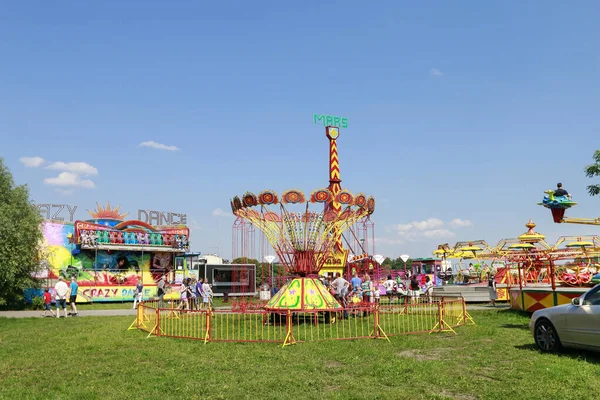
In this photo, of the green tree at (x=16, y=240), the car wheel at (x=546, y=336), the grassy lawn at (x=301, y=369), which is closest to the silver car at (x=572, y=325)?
the car wheel at (x=546, y=336)

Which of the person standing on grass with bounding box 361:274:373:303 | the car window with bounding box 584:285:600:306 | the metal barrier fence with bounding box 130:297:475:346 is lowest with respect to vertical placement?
the metal barrier fence with bounding box 130:297:475:346

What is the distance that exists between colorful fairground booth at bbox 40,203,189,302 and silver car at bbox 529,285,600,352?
26.6 m

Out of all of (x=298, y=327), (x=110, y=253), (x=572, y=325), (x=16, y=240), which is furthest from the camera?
(x=110, y=253)

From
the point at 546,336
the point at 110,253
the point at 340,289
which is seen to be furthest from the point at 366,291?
the point at 110,253

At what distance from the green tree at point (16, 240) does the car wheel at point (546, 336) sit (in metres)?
23.9

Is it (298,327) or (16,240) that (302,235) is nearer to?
(298,327)

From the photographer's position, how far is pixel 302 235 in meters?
17.8

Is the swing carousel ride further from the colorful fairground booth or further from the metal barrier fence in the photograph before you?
the colorful fairground booth

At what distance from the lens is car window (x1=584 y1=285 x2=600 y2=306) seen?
9313mm

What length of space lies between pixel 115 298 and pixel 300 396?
26.9m

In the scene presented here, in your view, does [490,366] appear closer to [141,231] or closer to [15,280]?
[15,280]

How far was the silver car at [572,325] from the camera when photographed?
9148 millimetres

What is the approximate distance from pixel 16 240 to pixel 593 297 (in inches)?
1015

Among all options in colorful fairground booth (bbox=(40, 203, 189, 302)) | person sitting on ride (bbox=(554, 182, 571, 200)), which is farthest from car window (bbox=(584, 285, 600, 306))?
colorful fairground booth (bbox=(40, 203, 189, 302))
